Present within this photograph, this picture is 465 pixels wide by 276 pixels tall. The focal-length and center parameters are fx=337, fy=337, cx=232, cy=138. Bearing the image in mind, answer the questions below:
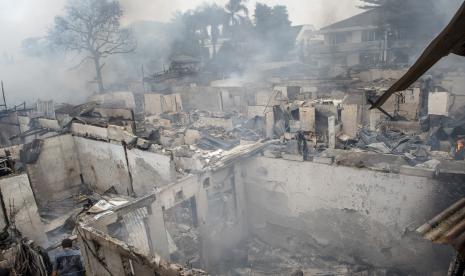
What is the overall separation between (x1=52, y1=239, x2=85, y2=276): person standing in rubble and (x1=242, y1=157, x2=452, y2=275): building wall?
18.6 ft

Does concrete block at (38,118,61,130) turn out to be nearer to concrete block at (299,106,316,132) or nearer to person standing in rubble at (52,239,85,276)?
person standing in rubble at (52,239,85,276)

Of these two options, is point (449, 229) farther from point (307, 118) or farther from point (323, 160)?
point (307, 118)

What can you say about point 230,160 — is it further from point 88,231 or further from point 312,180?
point 88,231

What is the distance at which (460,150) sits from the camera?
12.0 m

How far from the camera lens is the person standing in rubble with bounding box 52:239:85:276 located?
8.36 metres

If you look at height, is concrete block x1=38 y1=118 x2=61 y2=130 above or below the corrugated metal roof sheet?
below

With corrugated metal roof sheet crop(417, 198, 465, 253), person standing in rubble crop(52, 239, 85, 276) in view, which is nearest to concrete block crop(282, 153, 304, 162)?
person standing in rubble crop(52, 239, 85, 276)

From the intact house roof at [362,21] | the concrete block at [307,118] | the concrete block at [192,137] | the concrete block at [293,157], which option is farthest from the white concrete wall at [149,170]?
the intact house roof at [362,21]

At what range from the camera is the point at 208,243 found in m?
10.3

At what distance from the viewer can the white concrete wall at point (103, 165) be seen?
12867mm

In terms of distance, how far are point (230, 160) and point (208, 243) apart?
262 centimetres

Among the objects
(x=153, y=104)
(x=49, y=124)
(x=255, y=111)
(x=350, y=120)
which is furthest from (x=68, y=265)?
(x=153, y=104)

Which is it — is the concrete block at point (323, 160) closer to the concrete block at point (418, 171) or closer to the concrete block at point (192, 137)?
the concrete block at point (418, 171)

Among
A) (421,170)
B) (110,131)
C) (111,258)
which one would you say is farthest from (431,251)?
(110,131)
